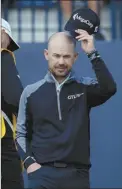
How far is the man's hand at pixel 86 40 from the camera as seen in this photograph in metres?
3.56

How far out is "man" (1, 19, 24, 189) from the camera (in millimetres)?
3877

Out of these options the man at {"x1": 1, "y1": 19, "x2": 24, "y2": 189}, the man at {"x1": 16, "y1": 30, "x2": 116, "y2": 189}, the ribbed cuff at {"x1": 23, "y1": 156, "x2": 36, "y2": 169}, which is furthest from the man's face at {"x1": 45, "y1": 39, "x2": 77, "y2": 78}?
the ribbed cuff at {"x1": 23, "y1": 156, "x2": 36, "y2": 169}

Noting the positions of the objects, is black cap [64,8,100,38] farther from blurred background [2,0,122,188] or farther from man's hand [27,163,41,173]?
blurred background [2,0,122,188]

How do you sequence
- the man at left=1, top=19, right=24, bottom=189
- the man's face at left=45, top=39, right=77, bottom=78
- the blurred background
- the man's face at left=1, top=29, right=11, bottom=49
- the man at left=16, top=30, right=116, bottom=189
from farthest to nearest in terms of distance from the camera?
the blurred background
the man's face at left=1, top=29, right=11, bottom=49
the man at left=1, top=19, right=24, bottom=189
the man's face at left=45, top=39, right=77, bottom=78
the man at left=16, top=30, right=116, bottom=189

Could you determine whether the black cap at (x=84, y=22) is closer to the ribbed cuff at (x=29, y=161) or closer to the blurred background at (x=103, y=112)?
the ribbed cuff at (x=29, y=161)

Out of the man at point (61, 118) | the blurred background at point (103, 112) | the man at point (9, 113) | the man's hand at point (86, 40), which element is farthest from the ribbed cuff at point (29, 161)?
the blurred background at point (103, 112)

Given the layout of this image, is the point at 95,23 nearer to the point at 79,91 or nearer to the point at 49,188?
the point at 79,91

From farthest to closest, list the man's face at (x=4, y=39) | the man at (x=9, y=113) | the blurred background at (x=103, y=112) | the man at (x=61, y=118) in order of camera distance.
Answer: the blurred background at (x=103, y=112) < the man's face at (x=4, y=39) < the man at (x=9, y=113) < the man at (x=61, y=118)

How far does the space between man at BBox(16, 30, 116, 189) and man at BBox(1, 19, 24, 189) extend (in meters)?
0.21

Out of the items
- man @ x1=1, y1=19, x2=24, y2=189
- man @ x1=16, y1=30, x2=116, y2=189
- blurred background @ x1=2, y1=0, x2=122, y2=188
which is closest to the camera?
man @ x1=16, y1=30, x2=116, y2=189

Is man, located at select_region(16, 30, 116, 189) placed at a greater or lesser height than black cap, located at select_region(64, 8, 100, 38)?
lesser

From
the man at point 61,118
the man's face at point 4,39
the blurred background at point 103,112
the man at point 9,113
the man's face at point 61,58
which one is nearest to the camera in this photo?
the man at point 61,118

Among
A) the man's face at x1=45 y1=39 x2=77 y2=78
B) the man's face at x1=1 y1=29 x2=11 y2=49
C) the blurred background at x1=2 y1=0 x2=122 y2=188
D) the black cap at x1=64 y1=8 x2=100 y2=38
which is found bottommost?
the blurred background at x1=2 y1=0 x2=122 y2=188

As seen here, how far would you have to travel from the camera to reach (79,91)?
3.63 metres
